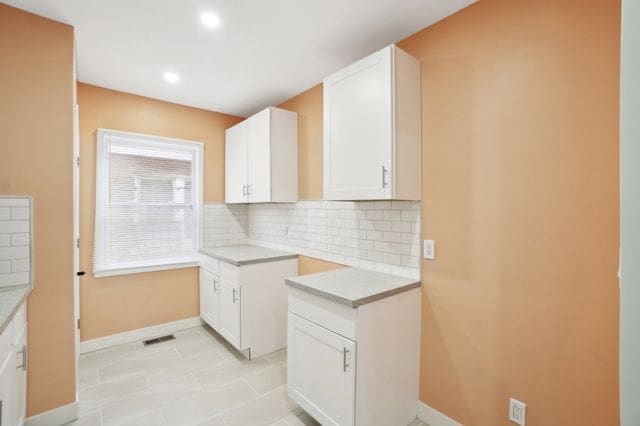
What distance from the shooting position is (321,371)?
1860mm

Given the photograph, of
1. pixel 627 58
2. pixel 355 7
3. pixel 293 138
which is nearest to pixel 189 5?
pixel 355 7

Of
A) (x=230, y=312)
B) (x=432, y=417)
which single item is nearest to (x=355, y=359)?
(x=432, y=417)

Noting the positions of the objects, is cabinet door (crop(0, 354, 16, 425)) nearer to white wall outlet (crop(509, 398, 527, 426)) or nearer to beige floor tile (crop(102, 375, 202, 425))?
beige floor tile (crop(102, 375, 202, 425))

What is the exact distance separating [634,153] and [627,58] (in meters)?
0.19

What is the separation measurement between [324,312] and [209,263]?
1.96m

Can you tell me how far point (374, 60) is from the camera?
1949 mm

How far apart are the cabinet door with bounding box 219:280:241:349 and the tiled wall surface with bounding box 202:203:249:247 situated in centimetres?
83

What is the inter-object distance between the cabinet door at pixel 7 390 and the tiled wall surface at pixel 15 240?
1.88 ft

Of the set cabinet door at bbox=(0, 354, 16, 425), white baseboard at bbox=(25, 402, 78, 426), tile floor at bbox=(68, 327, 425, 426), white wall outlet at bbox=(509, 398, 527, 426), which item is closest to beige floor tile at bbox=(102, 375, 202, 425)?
tile floor at bbox=(68, 327, 425, 426)

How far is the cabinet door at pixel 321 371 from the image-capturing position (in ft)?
5.55

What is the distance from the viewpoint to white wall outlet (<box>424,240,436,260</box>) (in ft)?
6.54

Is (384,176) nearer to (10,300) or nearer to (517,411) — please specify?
(517,411)

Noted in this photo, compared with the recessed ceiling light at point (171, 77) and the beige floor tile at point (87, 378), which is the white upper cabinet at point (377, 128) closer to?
the recessed ceiling light at point (171, 77)

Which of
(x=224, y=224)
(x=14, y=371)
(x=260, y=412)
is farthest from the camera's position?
(x=224, y=224)
